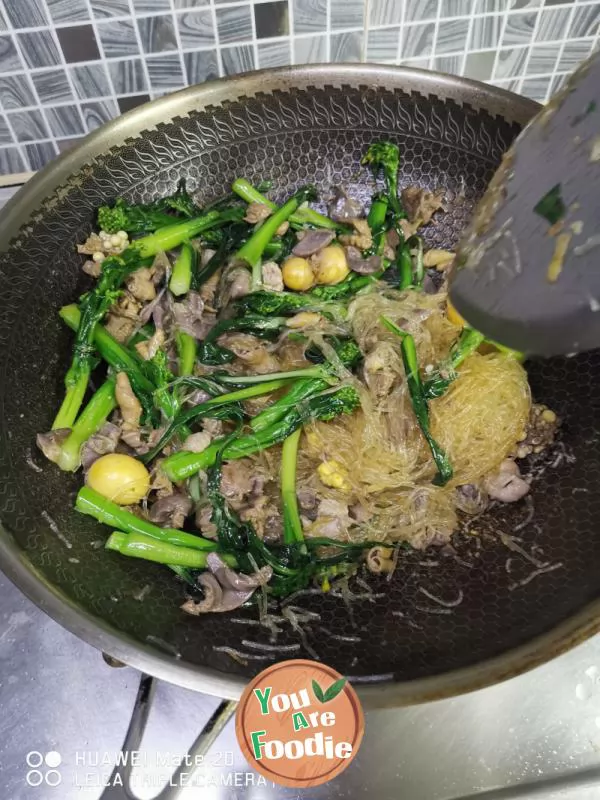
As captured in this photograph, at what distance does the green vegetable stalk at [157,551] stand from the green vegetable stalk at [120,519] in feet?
0.05

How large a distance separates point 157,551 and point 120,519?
15 centimetres

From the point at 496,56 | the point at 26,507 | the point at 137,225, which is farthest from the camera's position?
the point at 496,56

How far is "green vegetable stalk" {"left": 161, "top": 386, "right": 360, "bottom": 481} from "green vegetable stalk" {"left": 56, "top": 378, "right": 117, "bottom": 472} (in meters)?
0.28

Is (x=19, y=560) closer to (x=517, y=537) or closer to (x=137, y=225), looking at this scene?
(x=137, y=225)

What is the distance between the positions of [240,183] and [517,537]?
1663mm

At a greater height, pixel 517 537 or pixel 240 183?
pixel 240 183

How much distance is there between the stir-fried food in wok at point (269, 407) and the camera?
1926mm

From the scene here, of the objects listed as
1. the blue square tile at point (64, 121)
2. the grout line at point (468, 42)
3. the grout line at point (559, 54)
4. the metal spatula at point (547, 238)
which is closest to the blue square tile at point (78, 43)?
the blue square tile at point (64, 121)

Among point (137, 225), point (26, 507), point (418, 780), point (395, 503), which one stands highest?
point (137, 225)

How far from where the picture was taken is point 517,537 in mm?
1969

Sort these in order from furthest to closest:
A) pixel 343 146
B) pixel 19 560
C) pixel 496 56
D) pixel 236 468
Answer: pixel 496 56 → pixel 343 146 → pixel 236 468 → pixel 19 560

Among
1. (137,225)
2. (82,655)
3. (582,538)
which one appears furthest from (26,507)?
(582,538)

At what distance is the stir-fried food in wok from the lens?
1926 mm

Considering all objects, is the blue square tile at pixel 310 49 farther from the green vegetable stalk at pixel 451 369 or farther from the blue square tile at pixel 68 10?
the green vegetable stalk at pixel 451 369
